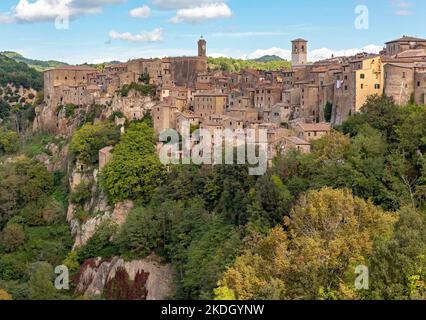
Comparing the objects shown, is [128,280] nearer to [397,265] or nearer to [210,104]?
[210,104]

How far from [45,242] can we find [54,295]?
45.3ft

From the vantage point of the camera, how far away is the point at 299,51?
71.8 metres

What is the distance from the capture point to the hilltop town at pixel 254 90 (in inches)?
1837

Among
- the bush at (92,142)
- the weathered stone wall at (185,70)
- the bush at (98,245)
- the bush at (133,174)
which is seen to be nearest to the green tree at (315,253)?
the bush at (98,245)

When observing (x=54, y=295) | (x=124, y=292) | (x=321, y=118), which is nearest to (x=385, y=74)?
(x=321, y=118)

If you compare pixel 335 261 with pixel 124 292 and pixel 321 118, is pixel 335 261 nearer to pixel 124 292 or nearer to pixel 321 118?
pixel 124 292

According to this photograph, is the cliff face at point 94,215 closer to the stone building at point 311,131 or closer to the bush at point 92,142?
the bush at point 92,142

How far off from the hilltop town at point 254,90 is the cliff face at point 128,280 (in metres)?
11.2

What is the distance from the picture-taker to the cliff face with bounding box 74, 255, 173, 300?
44.4 meters

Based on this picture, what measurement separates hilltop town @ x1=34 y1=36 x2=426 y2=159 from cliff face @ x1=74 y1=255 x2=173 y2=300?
11.2m

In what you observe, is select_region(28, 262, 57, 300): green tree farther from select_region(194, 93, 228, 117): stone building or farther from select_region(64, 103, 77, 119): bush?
select_region(64, 103, 77, 119): bush

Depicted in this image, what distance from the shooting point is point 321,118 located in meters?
51.2

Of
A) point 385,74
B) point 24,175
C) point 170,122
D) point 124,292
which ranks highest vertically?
point 385,74

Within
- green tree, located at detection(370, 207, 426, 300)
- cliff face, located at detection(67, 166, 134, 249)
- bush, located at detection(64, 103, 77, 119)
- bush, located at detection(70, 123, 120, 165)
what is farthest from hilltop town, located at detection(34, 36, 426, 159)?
green tree, located at detection(370, 207, 426, 300)
